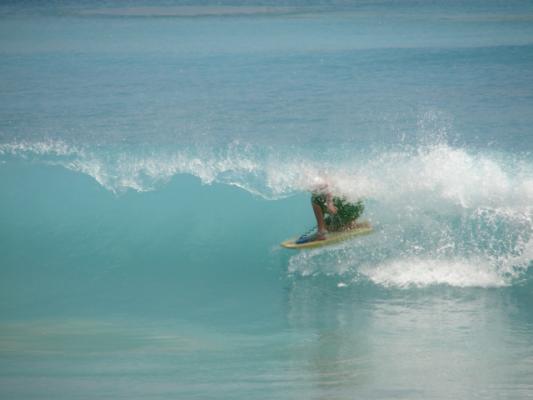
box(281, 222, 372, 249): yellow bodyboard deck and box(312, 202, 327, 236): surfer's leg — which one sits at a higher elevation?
box(312, 202, 327, 236): surfer's leg

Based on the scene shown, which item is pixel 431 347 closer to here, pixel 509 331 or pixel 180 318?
pixel 509 331

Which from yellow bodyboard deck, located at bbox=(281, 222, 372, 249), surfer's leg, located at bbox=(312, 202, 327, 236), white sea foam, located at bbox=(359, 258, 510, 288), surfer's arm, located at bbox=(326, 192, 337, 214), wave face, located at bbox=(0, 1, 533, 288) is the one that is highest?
wave face, located at bbox=(0, 1, 533, 288)

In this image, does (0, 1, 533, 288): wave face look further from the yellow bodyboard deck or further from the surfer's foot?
the surfer's foot

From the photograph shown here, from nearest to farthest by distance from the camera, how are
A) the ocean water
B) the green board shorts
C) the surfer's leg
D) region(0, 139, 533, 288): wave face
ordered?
the ocean water
the surfer's leg
the green board shorts
region(0, 139, 533, 288): wave face

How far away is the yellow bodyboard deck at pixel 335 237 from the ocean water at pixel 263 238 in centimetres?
50

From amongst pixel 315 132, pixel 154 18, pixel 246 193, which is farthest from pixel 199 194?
pixel 154 18

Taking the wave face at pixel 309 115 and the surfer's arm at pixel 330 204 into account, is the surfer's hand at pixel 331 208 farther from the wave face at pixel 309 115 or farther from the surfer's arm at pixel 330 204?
the wave face at pixel 309 115

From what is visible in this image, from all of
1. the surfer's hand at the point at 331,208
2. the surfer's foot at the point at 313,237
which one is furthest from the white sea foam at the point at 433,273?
the surfer's hand at the point at 331,208

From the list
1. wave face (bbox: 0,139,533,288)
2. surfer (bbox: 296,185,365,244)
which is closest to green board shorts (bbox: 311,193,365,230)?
surfer (bbox: 296,185,365,244)

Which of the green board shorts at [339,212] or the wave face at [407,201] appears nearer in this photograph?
the green board shorts at [339,212]

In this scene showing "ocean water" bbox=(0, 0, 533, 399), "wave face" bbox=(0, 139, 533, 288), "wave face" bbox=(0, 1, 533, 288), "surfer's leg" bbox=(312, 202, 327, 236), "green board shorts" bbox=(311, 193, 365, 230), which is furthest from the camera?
"wave face" bbox=(0, 1, 533, 288)

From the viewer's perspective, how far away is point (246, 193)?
18.3m

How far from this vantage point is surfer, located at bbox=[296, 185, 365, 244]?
46.4 feet

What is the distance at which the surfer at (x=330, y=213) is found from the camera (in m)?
14.1
